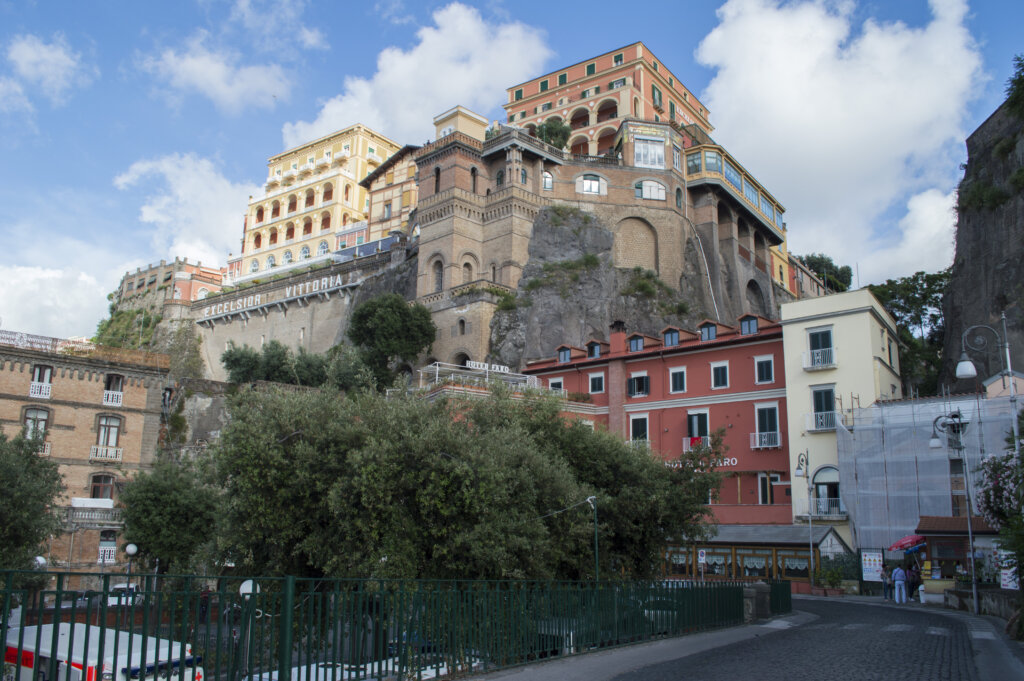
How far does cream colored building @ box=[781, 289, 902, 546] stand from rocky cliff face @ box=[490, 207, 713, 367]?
16.3 metres

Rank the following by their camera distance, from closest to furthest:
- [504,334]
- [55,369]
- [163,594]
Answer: [163,594]
[55,369]
[504,334]

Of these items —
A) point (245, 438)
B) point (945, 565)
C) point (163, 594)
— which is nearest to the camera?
point (163, 594)

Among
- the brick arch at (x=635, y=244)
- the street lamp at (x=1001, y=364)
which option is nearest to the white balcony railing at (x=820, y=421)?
the street lamp at (x=1001, y=364)

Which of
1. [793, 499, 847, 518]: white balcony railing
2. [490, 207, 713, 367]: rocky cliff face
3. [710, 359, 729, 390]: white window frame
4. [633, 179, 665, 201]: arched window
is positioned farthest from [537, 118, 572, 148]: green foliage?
[793, 499, 847, 518]: white balcony railing

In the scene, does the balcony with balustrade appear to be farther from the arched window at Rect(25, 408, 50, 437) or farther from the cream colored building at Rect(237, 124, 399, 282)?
the cream colored building at Rect(237, 124, 399, 282)

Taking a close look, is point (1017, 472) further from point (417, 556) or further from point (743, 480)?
point (743, 480)

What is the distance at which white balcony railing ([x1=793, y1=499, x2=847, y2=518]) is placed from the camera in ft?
116

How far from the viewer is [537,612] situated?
14344 mm

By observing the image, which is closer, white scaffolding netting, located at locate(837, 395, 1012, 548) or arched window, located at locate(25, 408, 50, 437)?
white scaffolding netting, located at locate(837, 395, 1012, 548)

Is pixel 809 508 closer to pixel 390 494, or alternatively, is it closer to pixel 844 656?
pixel 844 656

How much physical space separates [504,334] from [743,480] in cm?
1870

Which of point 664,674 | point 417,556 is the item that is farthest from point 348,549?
point 664,674

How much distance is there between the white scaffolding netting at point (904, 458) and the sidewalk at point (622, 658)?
15.1m

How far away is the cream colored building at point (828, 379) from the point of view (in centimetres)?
3638
